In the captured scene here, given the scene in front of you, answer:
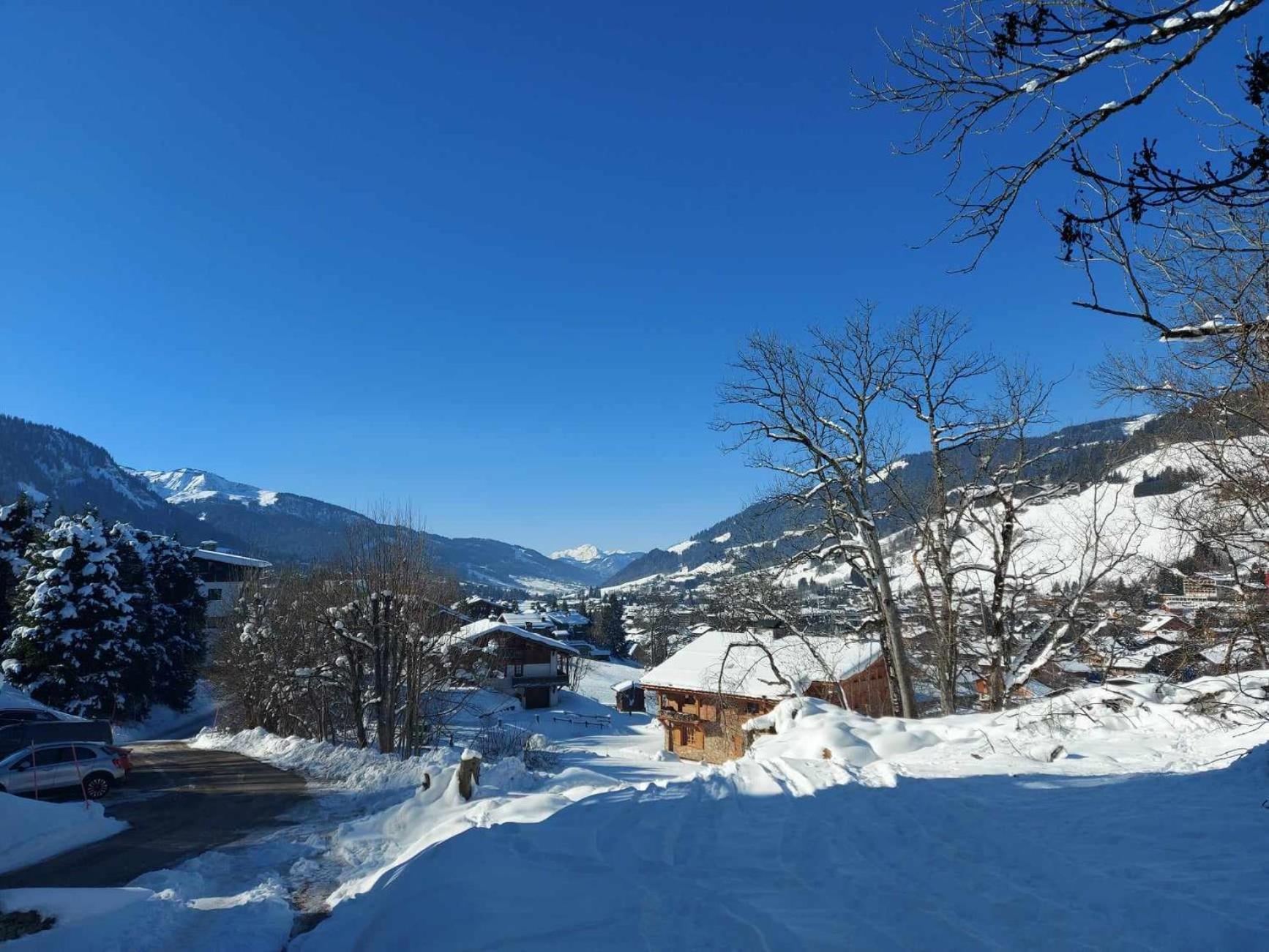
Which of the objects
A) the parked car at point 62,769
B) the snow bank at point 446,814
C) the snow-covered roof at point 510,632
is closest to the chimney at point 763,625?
the snow bank at point 446,814

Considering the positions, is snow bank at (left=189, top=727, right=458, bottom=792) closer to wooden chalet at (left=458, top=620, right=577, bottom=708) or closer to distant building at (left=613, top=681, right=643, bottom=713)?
wooden chalet at (left=458, top=620, right=577, bottom=708)

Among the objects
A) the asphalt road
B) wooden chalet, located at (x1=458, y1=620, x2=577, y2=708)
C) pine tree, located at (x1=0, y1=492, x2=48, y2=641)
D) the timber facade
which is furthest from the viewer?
wooden chalet, located at (x1=458, y1=620, x2=577, y2=708)

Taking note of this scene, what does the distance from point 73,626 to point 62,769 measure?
797 inches

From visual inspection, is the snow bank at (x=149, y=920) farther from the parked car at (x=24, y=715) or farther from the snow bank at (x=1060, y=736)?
the parked car at (x=24, y=715)

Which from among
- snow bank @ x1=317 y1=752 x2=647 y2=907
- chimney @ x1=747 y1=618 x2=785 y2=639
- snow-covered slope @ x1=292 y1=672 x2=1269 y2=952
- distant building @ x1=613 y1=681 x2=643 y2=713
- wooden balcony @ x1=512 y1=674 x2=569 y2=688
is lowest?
distant building @ x1=613 y1=681 x2=643 y2=713

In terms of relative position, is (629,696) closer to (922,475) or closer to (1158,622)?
(922,475)

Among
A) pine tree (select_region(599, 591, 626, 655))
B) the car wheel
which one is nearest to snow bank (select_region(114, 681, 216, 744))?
the car wheel

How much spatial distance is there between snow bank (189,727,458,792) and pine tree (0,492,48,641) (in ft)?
56.6

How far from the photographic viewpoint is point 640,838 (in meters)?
6.75

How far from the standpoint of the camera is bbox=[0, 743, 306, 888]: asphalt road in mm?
9547

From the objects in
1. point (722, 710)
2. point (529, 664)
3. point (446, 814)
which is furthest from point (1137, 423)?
point (529, 664)

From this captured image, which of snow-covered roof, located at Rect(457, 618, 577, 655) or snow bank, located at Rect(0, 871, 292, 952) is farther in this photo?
snow-covered roof, located at Rect(457, 618, 577, 655)

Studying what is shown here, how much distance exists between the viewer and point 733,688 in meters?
26.5

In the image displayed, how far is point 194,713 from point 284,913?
145 feet
